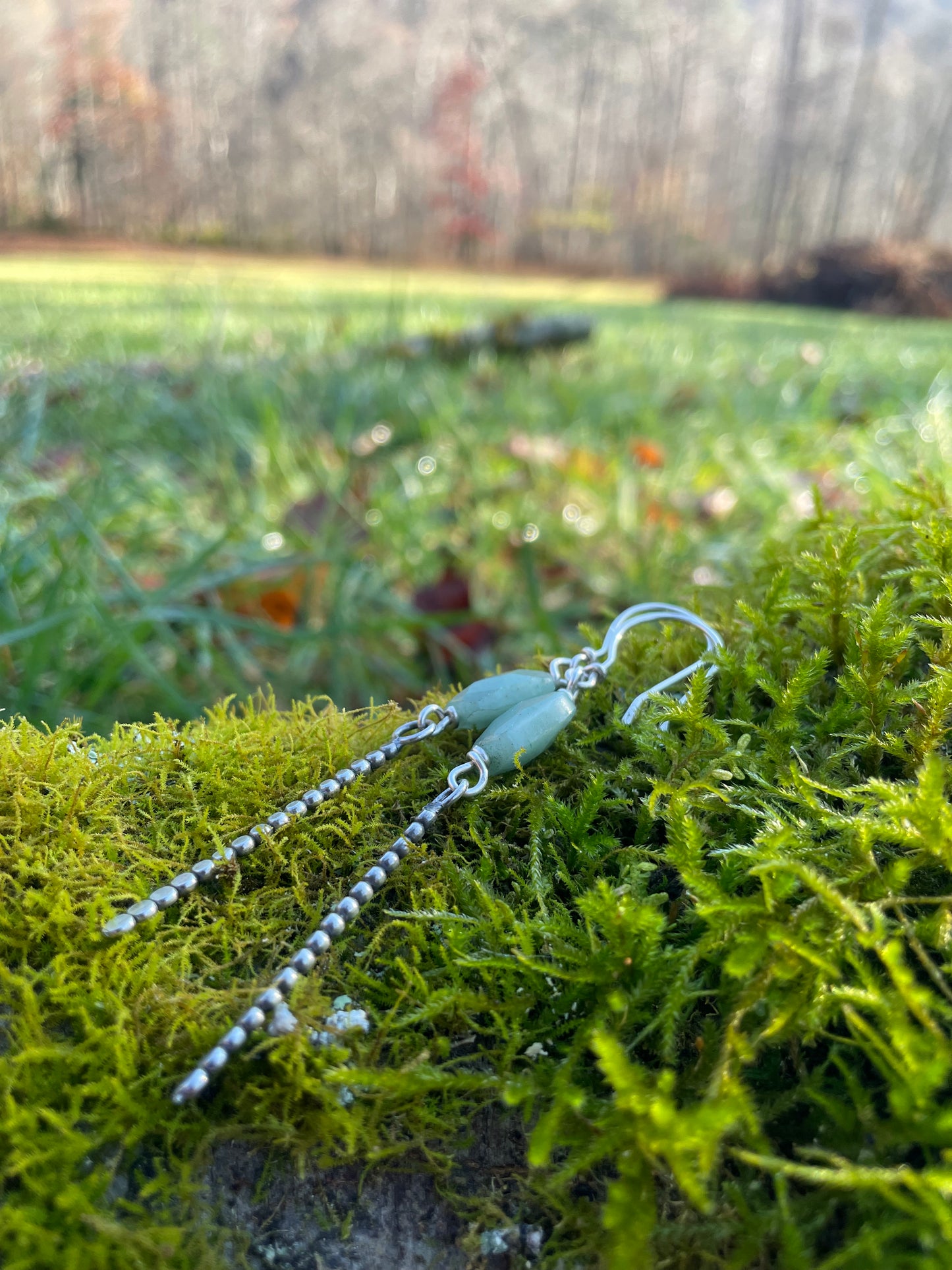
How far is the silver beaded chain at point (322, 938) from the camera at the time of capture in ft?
1.66

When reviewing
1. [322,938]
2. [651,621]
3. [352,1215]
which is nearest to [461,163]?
[651,621]

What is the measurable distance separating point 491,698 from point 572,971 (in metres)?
0.30

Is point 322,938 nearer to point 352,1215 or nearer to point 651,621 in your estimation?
point 352,1215

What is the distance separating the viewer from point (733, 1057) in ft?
1.67

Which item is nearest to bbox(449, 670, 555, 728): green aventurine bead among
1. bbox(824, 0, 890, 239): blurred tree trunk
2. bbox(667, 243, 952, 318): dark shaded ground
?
bbox(667, 243, 952, 318): dark shaded ground

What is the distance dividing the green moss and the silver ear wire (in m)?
0.02

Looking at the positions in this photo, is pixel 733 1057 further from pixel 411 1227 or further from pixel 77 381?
pixel 77 381

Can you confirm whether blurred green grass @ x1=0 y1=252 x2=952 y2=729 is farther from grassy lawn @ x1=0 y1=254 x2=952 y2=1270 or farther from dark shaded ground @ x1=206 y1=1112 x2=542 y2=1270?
dark shaded ground @ x1=206 y1=1112 x2=542 y2=1270

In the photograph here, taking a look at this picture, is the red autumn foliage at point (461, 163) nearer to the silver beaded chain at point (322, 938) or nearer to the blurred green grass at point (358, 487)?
the blurred green grass at point (358, 487)

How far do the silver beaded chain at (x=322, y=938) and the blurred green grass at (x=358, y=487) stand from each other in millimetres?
405

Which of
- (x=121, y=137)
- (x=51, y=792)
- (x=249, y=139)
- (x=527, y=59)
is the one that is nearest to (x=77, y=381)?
(x=51, y=792)

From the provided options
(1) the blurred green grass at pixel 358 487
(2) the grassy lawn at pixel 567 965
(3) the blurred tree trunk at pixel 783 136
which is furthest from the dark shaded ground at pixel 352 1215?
(3) the blurred tree trunk at pixel 783 136

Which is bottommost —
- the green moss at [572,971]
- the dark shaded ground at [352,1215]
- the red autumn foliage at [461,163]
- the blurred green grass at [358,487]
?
the blurred green grass at [358,487]

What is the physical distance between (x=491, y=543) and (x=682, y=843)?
1.81m
